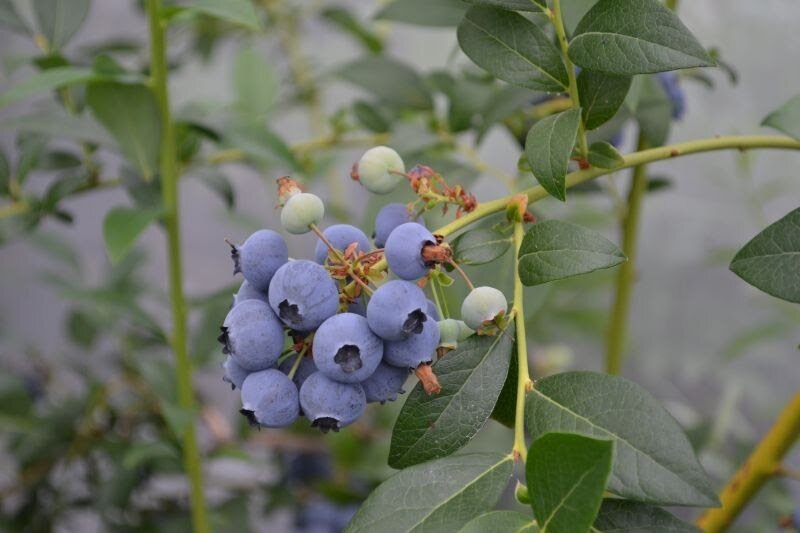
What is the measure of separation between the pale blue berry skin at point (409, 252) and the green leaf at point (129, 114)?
45 cm

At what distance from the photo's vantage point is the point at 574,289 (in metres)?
1.82

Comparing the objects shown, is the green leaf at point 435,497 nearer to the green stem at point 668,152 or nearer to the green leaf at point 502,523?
the green leaf at point 502,523

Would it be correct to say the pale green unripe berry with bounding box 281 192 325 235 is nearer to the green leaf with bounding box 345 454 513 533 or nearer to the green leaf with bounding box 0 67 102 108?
the green leaf with bounding box 345 454 513 533

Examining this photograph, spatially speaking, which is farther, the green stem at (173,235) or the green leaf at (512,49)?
the green stem at (173,235)

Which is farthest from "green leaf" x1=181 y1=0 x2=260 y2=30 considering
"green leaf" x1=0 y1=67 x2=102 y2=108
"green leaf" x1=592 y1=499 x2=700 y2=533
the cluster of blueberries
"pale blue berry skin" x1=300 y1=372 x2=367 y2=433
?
"green leaf" x1=592 y1=499 x2=700 y2=533

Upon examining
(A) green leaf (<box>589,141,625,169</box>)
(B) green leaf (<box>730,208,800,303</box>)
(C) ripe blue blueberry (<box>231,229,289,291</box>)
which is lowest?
(C) ripe blue blueberry (<box>231,229,289,291</box>)

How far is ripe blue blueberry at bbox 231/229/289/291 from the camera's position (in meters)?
0.46

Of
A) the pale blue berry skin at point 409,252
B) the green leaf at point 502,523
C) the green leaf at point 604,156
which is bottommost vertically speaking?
the green leaf at point 502,523

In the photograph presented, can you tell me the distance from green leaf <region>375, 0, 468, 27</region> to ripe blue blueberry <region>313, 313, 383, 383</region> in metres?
0.42

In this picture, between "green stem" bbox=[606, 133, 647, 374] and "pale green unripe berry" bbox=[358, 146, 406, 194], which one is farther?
"green stem" bbox=[606, 133, 647, 374]

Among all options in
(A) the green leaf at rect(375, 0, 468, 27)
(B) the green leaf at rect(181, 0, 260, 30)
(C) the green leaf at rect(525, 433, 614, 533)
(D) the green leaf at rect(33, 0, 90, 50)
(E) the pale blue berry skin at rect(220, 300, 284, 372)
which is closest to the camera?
(C) the green leaf at rect(525, 433, 614, 533)

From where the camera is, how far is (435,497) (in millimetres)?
435

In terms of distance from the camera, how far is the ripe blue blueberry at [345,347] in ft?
1.39

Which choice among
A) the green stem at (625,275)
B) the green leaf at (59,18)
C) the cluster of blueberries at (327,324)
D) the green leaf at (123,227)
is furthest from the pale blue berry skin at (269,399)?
the green leaf at (59,18)
